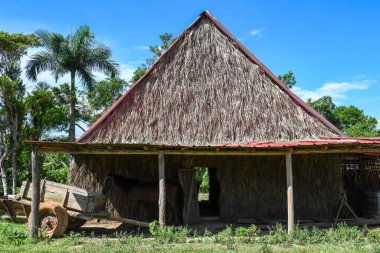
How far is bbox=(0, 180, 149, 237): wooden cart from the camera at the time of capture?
8477 mm

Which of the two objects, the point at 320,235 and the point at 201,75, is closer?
the point at 320,235

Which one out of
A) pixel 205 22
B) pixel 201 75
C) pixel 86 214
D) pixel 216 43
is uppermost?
pixel 205 22

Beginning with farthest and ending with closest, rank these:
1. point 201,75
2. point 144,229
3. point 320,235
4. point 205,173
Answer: point 205,173 < point 201,75 < point 144,229 < point 320,235

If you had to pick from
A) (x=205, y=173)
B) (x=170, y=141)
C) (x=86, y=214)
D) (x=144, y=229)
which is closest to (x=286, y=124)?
(x=170, y=141)

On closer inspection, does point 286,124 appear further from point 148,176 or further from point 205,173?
point 205,173

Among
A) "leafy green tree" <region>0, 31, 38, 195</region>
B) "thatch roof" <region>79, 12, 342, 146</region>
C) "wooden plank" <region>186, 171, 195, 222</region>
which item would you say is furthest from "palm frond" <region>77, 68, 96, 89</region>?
"wooden plank" <region>186, 171, 195, 222</region>

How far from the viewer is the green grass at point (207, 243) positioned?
7.18m

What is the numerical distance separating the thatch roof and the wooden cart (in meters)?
2.30

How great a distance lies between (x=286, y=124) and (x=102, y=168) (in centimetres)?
596

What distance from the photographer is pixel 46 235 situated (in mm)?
8336

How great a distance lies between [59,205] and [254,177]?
5.85 metres

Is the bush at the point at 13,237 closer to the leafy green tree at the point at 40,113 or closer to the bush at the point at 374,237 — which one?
Answer: the bush at the point at 374,237

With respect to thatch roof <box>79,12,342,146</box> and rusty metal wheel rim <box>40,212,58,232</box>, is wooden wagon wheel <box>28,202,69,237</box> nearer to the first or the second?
rusty metal wheel rim <box>40,212,58,232</box>

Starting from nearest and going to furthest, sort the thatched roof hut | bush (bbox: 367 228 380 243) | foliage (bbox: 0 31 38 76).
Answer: bush (bbox: 367 228 380 243) → the thatched roof hut → foliage (bbox: 0 31 38 76)
